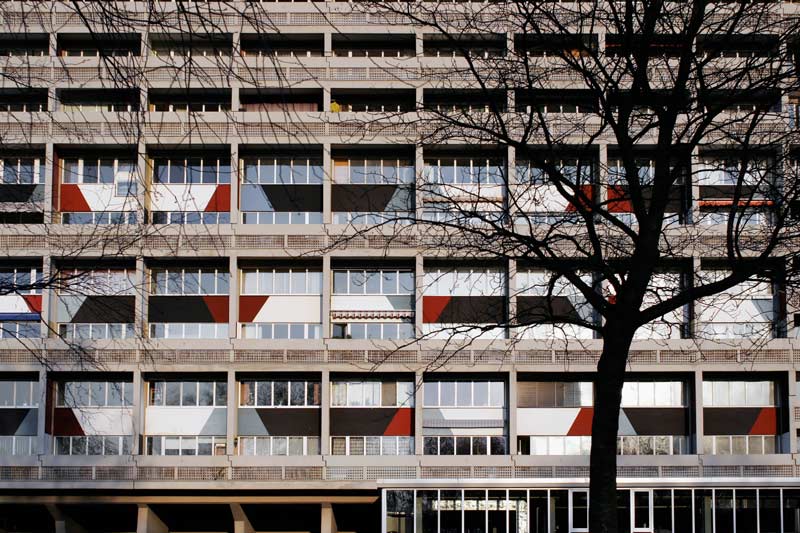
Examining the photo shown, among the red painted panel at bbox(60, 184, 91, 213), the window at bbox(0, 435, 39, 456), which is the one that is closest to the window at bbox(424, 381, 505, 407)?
the window at bbox(0, 435, 39, 456)

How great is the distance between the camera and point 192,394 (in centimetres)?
4062

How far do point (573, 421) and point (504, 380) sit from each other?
10.2ft

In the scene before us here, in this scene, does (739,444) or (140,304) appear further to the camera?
(739,444)

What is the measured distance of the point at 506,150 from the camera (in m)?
40.2

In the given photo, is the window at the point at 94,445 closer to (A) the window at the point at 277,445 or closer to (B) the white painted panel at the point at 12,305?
(A) the window at the point at 277,445

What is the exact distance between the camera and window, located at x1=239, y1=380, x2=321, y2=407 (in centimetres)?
4047

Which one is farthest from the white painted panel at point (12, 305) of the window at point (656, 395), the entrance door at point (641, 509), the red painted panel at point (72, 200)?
the entrance door at point (641, 509)

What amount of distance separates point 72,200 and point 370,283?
1258 centimetres

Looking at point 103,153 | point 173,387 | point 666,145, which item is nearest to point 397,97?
point 103,153

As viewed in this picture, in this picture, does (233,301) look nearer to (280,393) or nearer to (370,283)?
(280,393)

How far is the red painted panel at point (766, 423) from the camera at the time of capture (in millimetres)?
40656

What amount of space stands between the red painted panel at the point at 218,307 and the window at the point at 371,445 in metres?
6.47

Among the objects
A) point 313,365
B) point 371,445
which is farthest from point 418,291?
point 371,445

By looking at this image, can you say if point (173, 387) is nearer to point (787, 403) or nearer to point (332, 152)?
point (332, 152)
